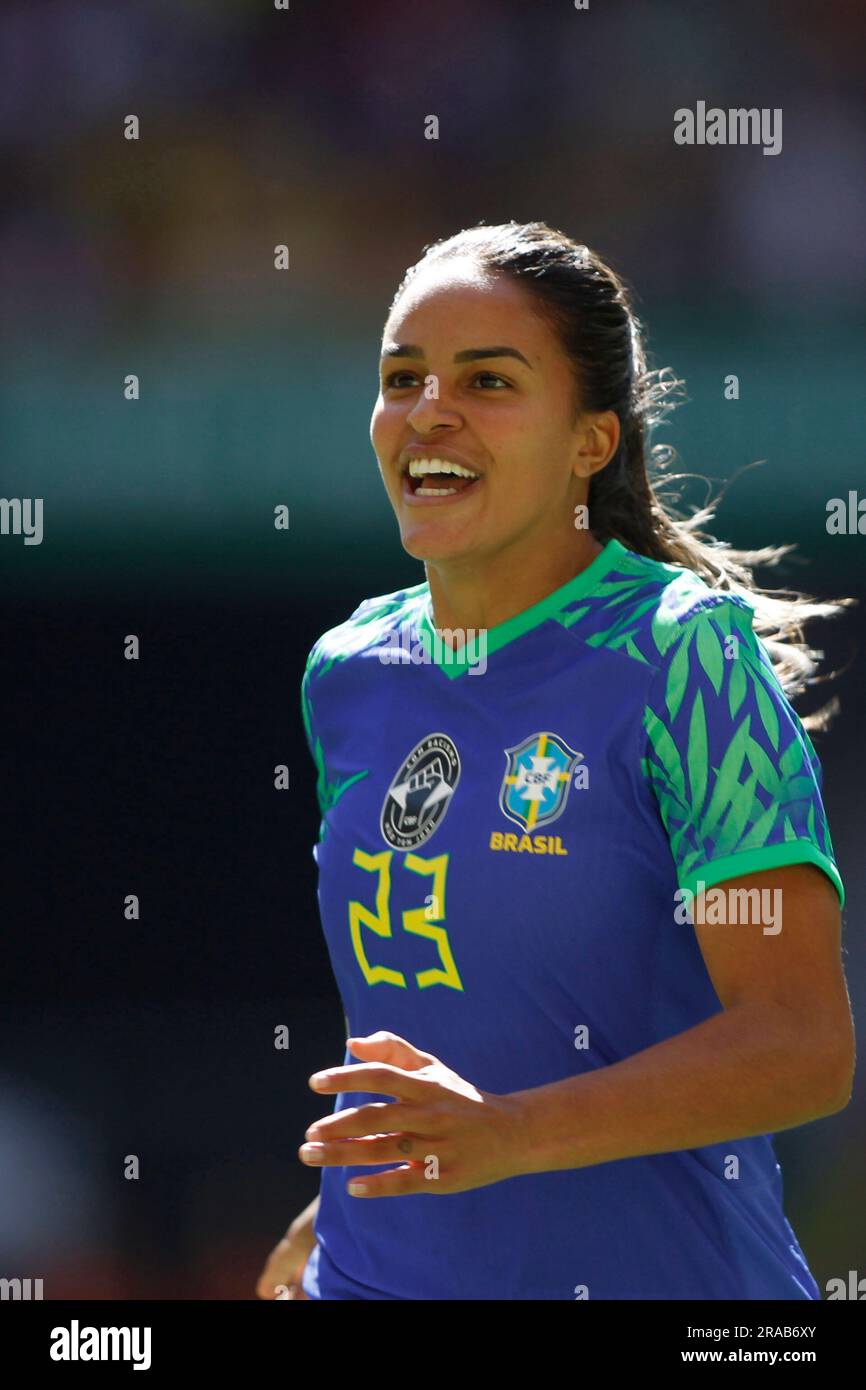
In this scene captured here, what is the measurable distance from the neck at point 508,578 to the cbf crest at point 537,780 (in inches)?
9.0

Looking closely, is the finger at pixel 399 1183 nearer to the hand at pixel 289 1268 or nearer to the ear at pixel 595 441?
the hand at pixel 289 1268

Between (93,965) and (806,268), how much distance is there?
132 inches

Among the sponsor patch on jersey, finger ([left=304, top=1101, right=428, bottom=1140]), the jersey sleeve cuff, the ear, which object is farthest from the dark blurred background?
finger ([left=304, top=1101, right=428, bottom=1140])

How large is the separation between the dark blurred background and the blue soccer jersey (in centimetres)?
346

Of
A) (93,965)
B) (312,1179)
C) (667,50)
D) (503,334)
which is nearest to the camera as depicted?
(503,334)

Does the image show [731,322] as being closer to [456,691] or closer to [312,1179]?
[312,1179]

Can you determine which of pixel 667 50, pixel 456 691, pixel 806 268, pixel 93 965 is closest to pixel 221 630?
pixel 93 965

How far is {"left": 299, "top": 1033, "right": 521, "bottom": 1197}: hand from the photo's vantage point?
1.53 meters

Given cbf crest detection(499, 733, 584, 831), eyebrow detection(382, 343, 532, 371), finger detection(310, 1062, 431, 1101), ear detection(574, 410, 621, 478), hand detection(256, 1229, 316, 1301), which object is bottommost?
hand detection(256, 1229, 316, 1301)

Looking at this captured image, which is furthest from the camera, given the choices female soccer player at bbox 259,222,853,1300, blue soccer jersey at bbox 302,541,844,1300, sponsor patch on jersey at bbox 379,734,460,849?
sponsor patch on jersey at bbox 379,734,460,849

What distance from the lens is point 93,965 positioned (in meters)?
5.73

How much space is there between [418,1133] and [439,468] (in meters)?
0.88

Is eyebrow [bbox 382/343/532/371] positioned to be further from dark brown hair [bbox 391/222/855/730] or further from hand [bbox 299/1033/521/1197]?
hand [bbox 299/1033/521/1197]

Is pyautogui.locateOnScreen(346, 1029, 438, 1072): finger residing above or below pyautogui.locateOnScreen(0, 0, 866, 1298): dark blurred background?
below
